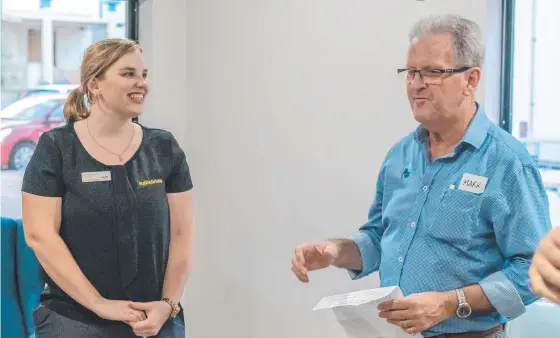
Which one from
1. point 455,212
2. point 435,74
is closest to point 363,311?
point 455,212

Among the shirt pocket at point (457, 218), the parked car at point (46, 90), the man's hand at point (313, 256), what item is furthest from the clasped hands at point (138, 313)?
the parked car at point (46, 90)

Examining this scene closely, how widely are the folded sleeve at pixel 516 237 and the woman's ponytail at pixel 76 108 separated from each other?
1.47 m

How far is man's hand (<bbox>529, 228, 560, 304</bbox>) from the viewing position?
734mm

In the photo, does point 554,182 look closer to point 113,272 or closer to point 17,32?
point 113,272

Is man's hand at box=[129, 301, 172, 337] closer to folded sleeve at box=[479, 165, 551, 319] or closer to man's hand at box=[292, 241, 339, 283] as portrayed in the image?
man's hand at box=[292, 241, 339, 283]

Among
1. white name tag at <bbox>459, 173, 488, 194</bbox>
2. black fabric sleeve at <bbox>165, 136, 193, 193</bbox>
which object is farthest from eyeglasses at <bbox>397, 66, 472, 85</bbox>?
black fabric sleeve at <bbox>165, 136, 193, 193</bbox>

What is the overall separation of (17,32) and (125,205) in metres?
2.23

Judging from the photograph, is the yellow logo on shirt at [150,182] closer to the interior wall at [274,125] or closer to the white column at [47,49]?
the interior wall at [274,125]

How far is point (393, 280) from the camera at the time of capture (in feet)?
5.97

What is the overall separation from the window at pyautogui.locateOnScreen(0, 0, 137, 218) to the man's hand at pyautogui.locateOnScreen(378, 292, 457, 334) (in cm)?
287

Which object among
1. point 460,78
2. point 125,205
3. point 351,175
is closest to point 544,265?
point 460,78

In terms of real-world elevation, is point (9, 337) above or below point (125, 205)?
below

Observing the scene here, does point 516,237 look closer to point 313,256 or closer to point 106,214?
point 313,256

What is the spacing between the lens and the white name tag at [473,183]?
168cm
